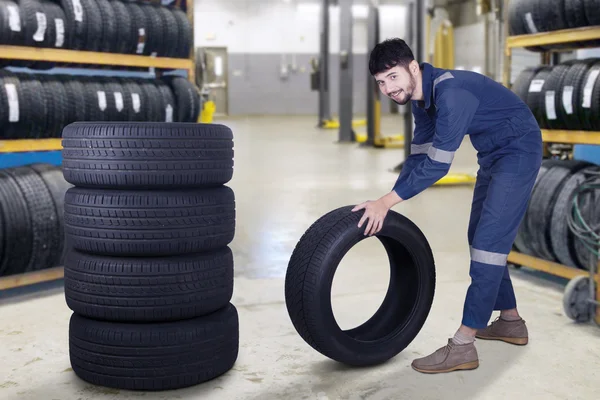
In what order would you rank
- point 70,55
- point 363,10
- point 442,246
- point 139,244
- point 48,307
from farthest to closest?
point 363,10 < point 442,246 < point 70,55 < point 48,307 < point 139,244

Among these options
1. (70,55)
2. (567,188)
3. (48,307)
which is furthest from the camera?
(70,55)

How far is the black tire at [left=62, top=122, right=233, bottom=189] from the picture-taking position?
2.82m

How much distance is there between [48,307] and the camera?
4043 mm

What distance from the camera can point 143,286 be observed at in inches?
110

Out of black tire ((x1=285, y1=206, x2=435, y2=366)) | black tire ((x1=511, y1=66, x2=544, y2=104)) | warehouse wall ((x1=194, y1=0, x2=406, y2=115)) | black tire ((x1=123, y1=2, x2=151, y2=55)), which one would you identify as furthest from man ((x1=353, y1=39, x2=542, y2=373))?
warehouse wall ((x1=194, y1=0, x2=406, y2=115))

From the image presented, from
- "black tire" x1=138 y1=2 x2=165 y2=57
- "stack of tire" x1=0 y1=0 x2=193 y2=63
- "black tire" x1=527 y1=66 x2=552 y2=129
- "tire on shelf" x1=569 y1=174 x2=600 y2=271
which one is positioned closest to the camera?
"tire on shelf" x1=569 y1=174 x2=600 y2=271

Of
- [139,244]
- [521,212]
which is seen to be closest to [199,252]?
[139,244]

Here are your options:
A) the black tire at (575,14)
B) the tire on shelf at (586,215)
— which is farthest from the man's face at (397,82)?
the black tire at (575,14)

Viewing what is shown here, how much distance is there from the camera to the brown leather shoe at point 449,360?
3072 millimetres

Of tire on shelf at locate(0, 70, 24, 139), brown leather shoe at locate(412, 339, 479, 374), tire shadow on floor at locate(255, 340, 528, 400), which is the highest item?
tire on shelf at locate(0, 70, 24, 139)

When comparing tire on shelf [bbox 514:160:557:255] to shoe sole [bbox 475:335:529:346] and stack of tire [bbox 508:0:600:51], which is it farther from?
shoe sole [bbox 475:335:529:346]

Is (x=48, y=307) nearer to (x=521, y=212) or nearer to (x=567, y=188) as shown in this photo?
(x=521, y=212)

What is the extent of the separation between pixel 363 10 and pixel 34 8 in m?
26.2

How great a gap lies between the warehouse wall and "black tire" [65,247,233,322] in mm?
25223
